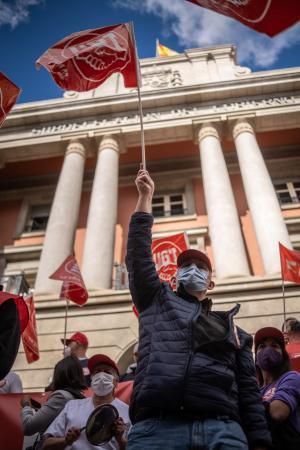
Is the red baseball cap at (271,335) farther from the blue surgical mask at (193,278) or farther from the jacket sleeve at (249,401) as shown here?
the blue surgical mask at (193,278)

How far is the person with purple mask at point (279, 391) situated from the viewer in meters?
2.21

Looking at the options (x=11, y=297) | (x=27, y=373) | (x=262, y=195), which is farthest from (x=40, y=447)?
(x=262, y=195)

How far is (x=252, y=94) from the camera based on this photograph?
16.5 metres

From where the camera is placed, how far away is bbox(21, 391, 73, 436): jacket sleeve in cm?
305

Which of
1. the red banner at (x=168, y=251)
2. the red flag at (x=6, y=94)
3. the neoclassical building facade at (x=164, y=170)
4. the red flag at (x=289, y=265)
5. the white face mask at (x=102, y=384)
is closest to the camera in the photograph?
the white face mask at (x=102, y=384)

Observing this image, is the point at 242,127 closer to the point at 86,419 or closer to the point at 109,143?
the point at 109,143

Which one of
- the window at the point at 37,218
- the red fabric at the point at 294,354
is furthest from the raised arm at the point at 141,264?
the window at the point at 37,218

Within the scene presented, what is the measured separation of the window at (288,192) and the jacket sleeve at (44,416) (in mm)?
14173

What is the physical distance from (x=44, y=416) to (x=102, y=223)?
9404 mm

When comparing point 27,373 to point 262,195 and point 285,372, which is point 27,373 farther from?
point 262,195

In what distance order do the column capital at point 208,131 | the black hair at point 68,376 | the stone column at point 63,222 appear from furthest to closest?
the column capital at point 208,131
the stone column at point 63,222
the black hair at point 68,376

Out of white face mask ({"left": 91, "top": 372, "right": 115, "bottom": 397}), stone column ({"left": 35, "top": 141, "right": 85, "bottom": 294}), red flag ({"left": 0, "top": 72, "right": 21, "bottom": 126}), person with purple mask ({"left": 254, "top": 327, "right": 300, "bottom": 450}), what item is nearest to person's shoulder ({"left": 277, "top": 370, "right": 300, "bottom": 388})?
person with purple mask ({"left": 254, "top": 327, "right": 300, "bottom": 450})

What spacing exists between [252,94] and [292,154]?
131 inches

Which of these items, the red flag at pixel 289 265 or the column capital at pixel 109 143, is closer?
the red flag at pixel 289 265
